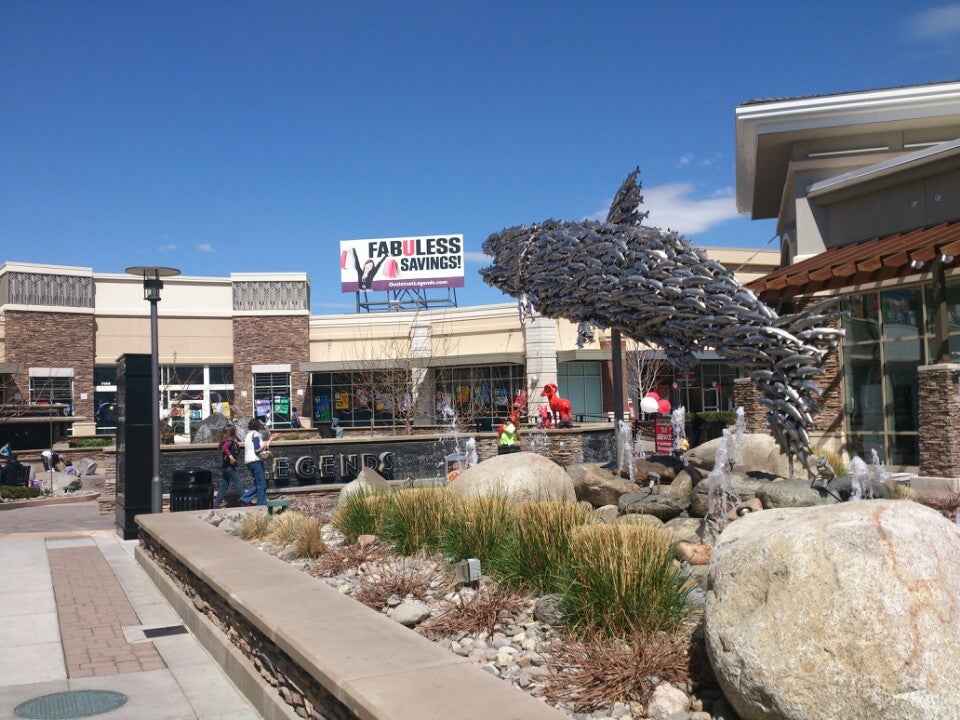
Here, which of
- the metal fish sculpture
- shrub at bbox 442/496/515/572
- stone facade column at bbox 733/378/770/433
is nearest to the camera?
shrub at bbox 442/496/515/572

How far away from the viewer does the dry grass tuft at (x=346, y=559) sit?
8508mm

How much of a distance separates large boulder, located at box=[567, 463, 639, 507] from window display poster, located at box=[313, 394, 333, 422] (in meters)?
34.6

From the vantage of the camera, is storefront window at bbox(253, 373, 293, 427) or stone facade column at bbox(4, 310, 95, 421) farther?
storefront window at bbox(253, 373, 293, 427)

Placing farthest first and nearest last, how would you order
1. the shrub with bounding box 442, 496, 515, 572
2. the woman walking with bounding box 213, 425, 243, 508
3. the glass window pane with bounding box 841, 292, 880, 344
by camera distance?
the woman walking with bounding box 213, 425, 243, 508, the glass window pane with bounding box 841, 292, 880, 344, the shrub with bounding box 442, 496, 515, 572

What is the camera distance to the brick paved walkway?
7.41m

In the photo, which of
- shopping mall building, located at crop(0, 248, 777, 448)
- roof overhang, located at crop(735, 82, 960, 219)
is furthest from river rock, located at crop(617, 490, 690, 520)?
shopping mall building, located at crop(0, 248, 777, 448)

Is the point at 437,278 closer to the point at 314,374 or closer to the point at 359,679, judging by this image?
the point at 314,374

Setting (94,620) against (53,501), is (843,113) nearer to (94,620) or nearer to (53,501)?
(94,620)

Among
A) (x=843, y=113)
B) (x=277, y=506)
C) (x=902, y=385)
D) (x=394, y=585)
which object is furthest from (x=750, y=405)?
(x=394, y=585)

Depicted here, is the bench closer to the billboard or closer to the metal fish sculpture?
the metal fish sculpture

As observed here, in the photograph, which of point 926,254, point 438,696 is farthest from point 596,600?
point 926,254

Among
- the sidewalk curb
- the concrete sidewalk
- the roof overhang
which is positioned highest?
the roof overhang

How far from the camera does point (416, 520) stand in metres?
8.80

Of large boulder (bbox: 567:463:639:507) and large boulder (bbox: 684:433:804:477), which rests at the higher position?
large boulder (bbox: 684:433:804:477)
